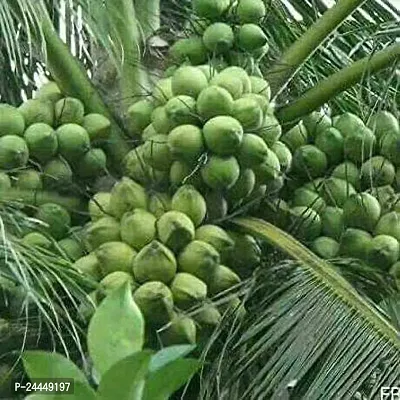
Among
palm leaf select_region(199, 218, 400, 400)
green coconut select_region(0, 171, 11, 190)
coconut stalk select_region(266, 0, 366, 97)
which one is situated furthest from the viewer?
coconut stalk select_region(266, 0, 366, 97)

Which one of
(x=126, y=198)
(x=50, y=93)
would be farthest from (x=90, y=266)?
(x=50, y=93)

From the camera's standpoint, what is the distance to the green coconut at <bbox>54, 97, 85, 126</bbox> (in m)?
2.67

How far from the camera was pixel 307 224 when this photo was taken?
262cm

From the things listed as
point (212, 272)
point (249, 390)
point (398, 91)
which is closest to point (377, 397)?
point (249, 390)

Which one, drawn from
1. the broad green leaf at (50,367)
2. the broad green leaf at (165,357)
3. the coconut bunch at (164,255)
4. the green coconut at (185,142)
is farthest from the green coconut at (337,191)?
the broad green leaf at (50,367)

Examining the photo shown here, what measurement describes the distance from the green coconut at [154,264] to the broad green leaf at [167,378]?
0.61 meters

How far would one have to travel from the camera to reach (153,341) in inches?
93.8

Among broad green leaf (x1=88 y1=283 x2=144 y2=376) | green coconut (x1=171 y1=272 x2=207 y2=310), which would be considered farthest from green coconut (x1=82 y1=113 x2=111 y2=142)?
broad green leaf (x1=88 y1=283 x2=144 y2=376)

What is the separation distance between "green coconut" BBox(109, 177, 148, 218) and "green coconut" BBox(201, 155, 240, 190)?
0.43ft

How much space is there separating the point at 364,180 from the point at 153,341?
0.61 meters

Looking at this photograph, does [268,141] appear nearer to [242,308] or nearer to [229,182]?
[229,182]

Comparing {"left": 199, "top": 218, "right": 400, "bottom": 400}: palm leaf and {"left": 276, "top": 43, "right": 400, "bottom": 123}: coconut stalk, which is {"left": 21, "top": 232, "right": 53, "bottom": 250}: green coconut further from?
{"left": 276, "top": 43, "right": 400, "bottom": 123}: coconut stalk

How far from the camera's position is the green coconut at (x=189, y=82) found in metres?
2.55

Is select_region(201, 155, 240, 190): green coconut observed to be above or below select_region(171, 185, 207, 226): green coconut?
above
